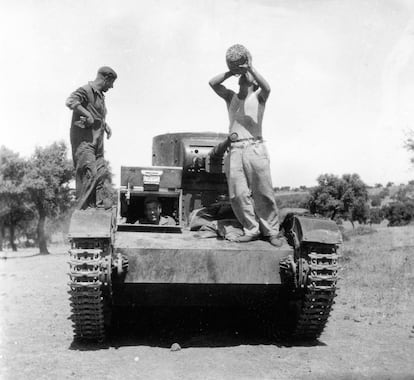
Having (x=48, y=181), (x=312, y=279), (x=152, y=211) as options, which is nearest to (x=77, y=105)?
(x=152, y=211)

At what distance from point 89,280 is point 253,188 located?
191 centimetres

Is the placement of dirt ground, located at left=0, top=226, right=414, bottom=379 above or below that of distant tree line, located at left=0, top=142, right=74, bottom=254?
below

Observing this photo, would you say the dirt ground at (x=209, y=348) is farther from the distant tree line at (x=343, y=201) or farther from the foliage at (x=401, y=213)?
the foliage at (x=401, y=213)

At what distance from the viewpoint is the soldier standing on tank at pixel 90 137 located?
7.11m

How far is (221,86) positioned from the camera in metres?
6.38

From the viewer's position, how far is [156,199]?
279 inches

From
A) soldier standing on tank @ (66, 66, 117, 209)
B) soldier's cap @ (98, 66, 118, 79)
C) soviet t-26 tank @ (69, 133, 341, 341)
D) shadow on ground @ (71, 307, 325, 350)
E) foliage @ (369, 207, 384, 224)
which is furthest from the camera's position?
foliage @ (369, 207, 384, 224)

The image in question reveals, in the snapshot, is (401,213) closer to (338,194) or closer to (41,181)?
(338,194)

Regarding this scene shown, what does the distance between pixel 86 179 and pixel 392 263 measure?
11.5 metres

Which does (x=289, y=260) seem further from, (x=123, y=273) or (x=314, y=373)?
(x=123, y=273)

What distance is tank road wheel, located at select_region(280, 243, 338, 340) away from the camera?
18.3 feet

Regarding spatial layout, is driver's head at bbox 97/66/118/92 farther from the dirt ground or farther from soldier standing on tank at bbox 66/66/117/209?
the dirt ground

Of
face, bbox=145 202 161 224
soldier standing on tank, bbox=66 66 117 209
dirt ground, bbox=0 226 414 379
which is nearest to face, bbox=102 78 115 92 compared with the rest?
soldier standing on tank, bbox=66 66 117 209

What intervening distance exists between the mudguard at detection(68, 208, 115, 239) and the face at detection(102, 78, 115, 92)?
2458mm
